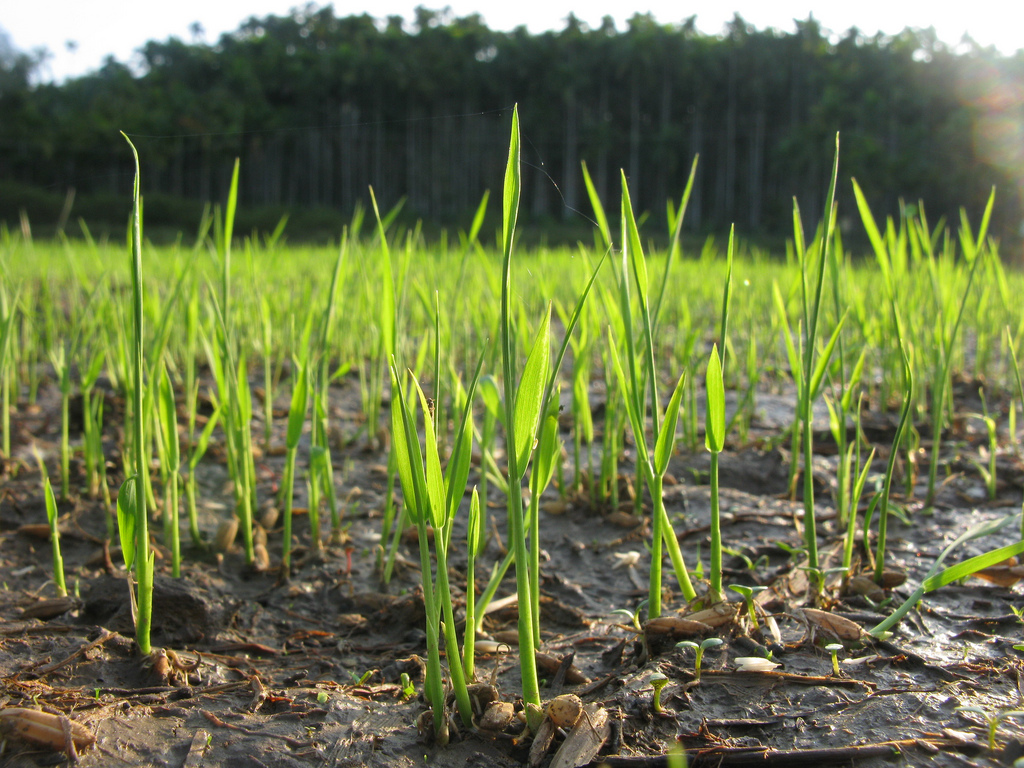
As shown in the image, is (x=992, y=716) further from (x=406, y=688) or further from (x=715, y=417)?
(x=406, y=688)

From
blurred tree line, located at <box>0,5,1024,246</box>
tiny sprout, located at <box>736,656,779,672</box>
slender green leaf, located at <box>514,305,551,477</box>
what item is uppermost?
blurred tree line, located at <box>0,5,1024,246</box>

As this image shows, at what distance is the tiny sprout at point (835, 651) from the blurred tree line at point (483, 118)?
19.5 metres

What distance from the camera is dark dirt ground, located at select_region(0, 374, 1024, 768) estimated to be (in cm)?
52

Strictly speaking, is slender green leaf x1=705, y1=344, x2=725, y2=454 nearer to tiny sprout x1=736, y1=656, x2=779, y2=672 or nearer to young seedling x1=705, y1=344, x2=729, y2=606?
young seedling x1=705, y1=344, x2=729, y2=606

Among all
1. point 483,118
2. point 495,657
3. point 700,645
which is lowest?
point 495,657

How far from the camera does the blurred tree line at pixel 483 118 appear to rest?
19.4 m

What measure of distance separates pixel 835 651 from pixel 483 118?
69.0ft

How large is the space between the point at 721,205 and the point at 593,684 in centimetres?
2513

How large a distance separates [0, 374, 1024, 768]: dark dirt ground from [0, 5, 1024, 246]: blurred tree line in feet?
62.3

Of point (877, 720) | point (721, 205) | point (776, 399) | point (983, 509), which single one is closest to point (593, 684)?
point (877, 720)

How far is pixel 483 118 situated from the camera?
65.6 ft

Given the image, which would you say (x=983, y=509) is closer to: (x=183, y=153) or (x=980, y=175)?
(x=980, y=175)

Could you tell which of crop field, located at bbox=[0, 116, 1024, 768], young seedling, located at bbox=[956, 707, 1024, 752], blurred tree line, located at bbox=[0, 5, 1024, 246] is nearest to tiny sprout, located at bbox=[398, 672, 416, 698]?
crop field, located at bbox=[0, 116, 1024, 768]

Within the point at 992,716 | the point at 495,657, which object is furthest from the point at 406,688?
the point at 992,716
